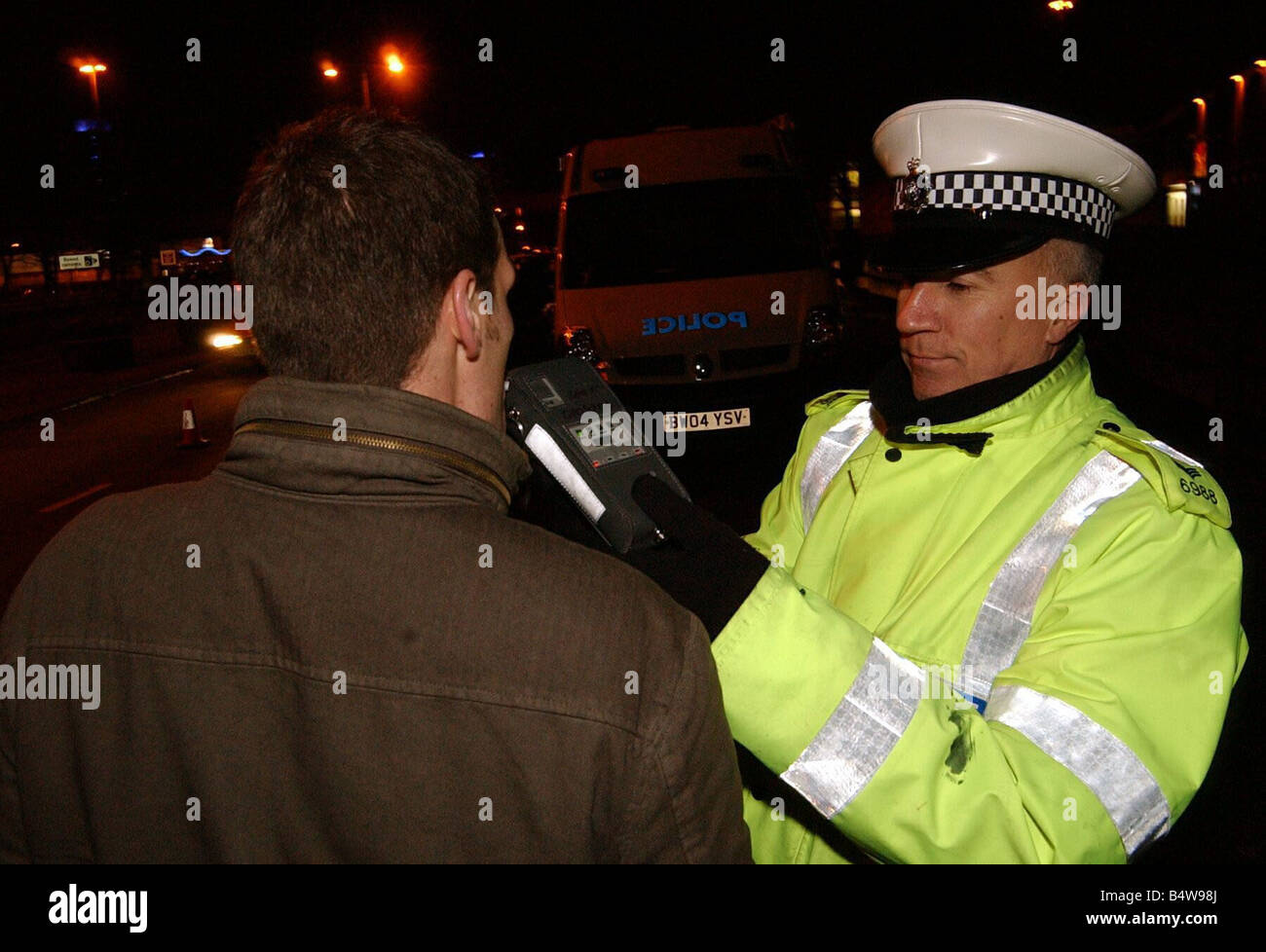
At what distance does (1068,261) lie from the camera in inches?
83.9

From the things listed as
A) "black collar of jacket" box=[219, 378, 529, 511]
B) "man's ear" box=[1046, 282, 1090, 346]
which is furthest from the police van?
"black collar of jacket" box=[219, 378, 529, 511]

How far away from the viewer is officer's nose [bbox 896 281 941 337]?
7.26ft

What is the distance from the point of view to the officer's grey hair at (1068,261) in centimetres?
211

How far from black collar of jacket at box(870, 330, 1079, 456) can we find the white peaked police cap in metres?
0.25

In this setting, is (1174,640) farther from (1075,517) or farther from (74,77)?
(74,77)

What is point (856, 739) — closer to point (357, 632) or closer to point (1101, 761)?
point (1101, 761)

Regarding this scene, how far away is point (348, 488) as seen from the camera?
1275 mm

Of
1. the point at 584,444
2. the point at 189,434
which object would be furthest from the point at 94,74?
the point at 584,444

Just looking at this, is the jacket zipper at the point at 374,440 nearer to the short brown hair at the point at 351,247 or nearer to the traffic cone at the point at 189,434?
the short brown hair at the point at 351,247

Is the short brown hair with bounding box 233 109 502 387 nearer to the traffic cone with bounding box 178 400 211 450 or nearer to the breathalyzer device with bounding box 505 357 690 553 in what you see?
the breathalyzer device with bounding box 505 357 690 553

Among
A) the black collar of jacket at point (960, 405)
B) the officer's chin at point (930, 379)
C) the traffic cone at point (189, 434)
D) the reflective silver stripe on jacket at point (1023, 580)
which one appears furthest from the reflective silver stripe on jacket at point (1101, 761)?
the traffic cone at point (189, 434)

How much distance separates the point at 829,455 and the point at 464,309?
120 cm

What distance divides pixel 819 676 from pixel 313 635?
2.26 feet
